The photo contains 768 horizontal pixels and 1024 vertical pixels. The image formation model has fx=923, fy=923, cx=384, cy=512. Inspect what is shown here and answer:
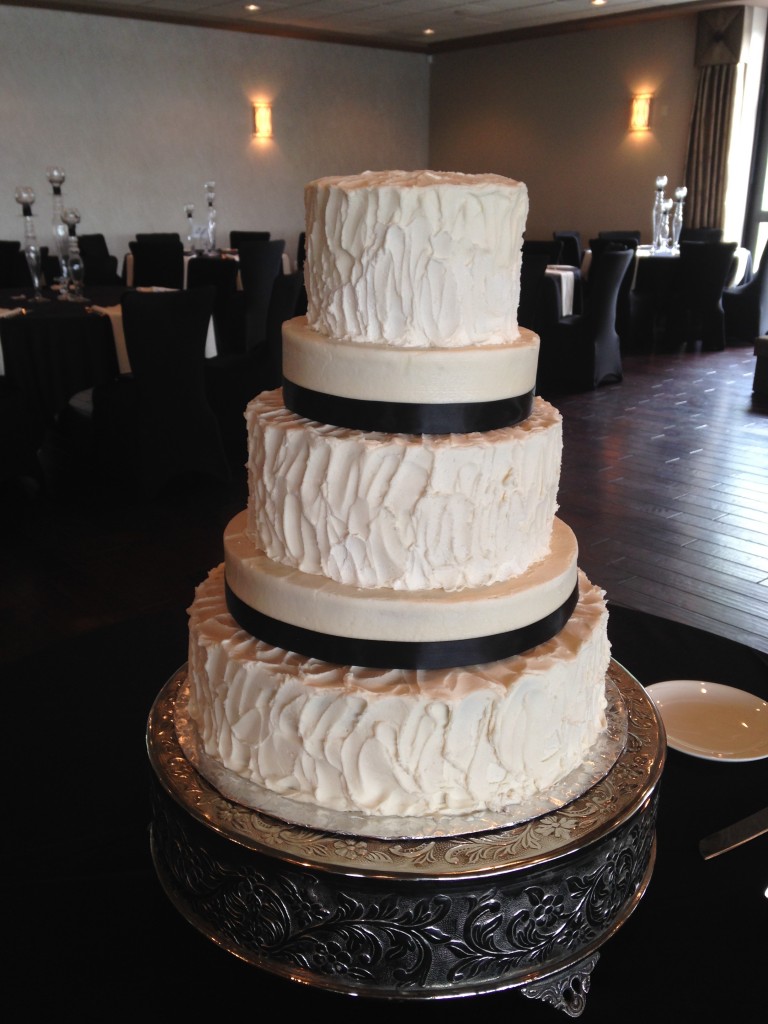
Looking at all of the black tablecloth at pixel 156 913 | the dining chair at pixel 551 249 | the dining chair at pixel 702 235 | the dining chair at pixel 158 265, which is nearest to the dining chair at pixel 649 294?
the dining chair at pixel 551 249

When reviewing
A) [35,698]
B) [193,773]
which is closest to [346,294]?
[193,773]

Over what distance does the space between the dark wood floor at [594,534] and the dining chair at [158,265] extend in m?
2.87

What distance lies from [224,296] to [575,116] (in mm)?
6358

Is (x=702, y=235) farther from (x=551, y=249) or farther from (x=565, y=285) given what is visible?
(x=565, y=285)

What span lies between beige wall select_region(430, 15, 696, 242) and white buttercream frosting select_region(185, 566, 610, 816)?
33.8 feet

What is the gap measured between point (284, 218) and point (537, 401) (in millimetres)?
10966

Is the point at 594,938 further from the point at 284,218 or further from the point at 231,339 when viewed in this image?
the point at 284,218

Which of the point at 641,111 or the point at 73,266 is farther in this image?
the point at 641,111

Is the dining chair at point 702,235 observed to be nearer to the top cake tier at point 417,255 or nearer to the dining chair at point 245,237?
the dining chair at point 245,237

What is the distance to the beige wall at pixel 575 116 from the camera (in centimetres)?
1015

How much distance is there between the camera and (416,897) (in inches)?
40.6

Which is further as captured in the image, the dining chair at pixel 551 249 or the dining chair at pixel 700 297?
the dining chair at pixel 551 249

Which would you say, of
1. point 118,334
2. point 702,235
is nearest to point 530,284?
point 118,334

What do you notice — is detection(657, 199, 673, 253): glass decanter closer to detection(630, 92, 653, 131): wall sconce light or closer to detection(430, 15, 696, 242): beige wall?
detection(430, 15, 696, 242): beige wall
